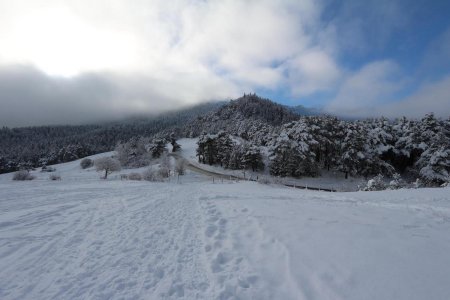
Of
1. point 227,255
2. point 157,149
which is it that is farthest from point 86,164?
point 227,255

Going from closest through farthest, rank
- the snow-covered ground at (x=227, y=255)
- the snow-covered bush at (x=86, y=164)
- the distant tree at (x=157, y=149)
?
the snow-covered ground at (x=227, y=255) → the distant tree at (x=157, y=149) → the snow-covered bush at (x=86, y=164)

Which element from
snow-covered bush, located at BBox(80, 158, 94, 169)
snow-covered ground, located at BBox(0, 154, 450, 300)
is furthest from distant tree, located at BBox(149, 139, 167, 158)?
snow-covered ground, located at BBox(0, 154, 450, 300)

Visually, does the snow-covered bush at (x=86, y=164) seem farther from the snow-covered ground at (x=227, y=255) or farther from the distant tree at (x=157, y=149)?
the snow-covered ground at (x=227, y=255)

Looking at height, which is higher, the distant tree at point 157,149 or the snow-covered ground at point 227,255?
the distant tree at point 157,149

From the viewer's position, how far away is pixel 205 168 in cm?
6888

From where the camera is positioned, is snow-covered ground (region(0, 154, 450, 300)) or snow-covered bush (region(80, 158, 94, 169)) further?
snow-covered bush (region(80, 158, 94, 169))

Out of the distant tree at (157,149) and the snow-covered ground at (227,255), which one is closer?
the snow-covered ground at (227,255)

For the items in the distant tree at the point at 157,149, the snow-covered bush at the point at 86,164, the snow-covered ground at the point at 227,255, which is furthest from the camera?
the snow-covered bush at the point at 86,164

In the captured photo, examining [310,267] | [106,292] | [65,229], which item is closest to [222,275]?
[310,267]

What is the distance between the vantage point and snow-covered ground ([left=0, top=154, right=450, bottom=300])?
16.4ft

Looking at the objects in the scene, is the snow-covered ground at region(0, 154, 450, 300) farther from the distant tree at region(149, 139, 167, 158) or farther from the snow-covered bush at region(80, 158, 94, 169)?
the snow-covered bush at region(80, 158, 94, 169)

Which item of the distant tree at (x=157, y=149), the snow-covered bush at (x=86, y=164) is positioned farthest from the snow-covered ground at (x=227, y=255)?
the snow-covered bush at (x=86, y=164)

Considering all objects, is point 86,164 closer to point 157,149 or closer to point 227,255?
point 157,149

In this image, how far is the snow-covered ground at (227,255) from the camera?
4.99 meters
